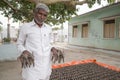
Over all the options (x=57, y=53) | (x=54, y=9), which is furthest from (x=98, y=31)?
(x=57, y=53)

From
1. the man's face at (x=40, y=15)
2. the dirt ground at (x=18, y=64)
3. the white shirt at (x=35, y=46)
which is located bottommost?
the dirt ground at (x=18, y=64)

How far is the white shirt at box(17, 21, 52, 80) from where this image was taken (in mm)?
2352

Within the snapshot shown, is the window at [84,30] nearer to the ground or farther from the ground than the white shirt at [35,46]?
farther from the ground

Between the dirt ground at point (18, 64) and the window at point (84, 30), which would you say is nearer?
the dirt ground at point (18, 64)

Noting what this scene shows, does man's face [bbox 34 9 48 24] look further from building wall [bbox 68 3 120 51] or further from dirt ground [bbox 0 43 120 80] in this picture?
building wall [bbox 68 3 120 51]

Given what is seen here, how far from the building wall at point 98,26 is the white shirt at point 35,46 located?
10871mm

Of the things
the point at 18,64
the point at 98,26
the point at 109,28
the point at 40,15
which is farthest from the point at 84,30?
the point at 40,15

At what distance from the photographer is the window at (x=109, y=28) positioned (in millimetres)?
13289

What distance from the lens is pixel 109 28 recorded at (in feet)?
44.8

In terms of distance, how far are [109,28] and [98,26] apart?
4.67ft

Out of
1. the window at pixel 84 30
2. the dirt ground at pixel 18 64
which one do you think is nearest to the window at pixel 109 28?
the dirt ground at pixel 18 64

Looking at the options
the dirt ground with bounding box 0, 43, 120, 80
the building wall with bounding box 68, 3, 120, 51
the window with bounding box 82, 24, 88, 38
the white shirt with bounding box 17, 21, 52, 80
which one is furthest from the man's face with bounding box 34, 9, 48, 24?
the window with bounding box 82, 24, 88, 38

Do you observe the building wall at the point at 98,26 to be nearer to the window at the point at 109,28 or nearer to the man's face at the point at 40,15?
the window at the point at 109,28

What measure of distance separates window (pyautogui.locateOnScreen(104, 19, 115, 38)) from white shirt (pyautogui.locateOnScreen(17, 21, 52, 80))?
11.6 meters
